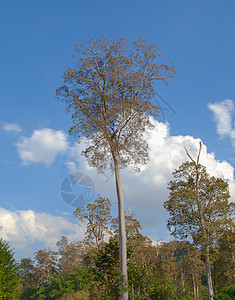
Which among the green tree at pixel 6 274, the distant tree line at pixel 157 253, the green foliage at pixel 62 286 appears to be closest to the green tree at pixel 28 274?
the green foliage at pixel 62 286

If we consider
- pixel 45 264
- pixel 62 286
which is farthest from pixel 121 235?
pixel 45 264

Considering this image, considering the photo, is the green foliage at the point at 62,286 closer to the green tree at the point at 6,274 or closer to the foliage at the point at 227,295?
the green tree at the point at 6,274

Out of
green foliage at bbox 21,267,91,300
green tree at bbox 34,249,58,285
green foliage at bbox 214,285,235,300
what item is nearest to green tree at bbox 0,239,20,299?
green foliage at bbox 21,267,91,300

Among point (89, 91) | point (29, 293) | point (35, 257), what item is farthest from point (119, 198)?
point (35, 257)

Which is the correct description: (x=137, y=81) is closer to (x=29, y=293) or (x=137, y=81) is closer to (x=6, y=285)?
(x=6, y=285)

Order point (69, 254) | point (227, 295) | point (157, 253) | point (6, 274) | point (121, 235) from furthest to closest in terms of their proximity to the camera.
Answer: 1. point (69, 254)
2. point (157, 253)
3. point (6, 274)
4. point (227, 295)
5. point (121, 235)

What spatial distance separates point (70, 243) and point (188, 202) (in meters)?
26.9

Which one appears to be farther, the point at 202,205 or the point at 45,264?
the point at 45,264

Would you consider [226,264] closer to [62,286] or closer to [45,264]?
[62,286]

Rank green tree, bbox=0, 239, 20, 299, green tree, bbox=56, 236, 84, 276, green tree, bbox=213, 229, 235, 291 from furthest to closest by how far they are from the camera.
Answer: green tree, bbox=56, 236, 84, 276 < green tree, bbox=213, 229, 235, 291 < green tree, bbox=0, 239, 20, 299

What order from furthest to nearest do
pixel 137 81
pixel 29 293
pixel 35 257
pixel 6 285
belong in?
pixel 35 257 < pixel 29 293 < pixel 6 285 < pixel 137 81

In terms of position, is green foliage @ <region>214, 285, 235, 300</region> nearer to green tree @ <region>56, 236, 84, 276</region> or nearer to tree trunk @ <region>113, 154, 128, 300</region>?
tree trunk @ <region>113, 154, 128, 300</region>

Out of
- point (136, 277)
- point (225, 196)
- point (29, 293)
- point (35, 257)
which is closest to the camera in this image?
point (136, 277)

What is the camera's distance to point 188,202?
17734mm
